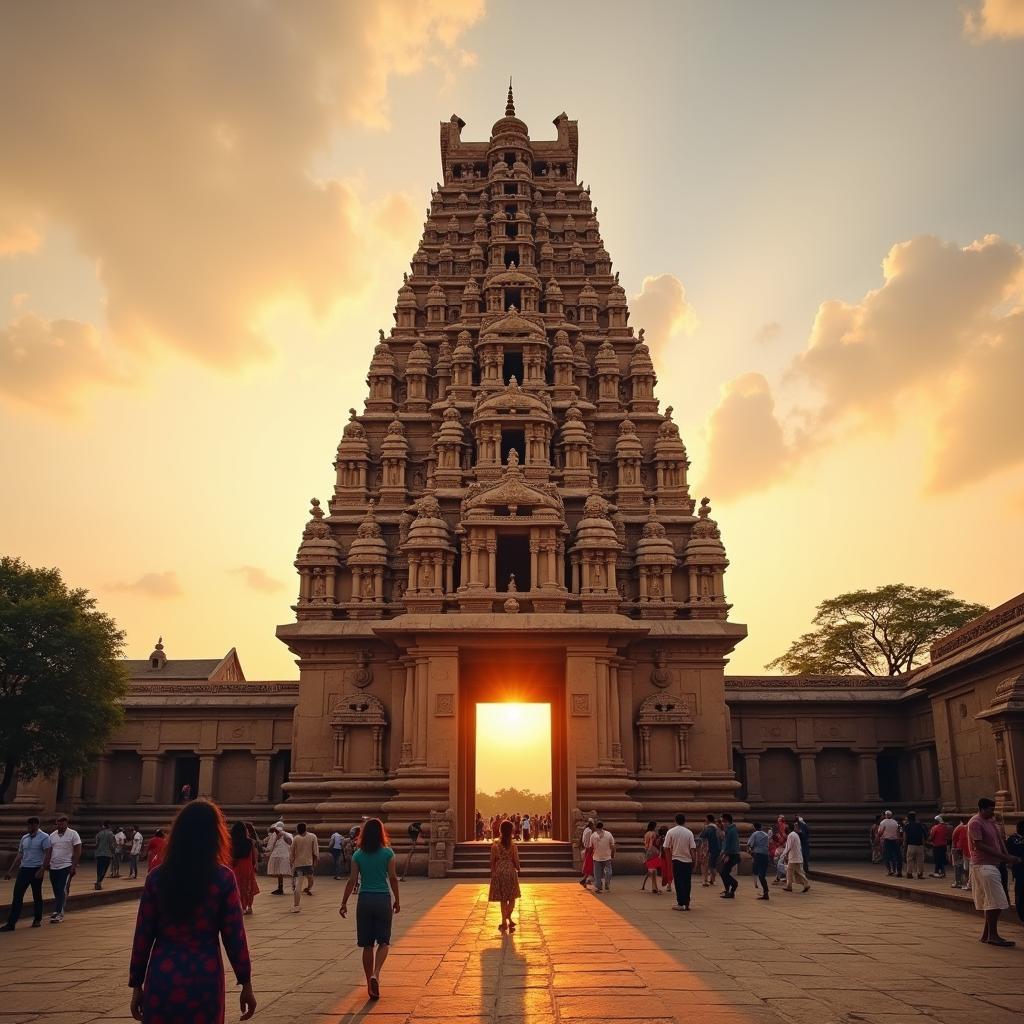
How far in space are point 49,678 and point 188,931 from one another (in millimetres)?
29834

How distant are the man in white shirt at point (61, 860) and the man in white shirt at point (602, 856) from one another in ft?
36.8

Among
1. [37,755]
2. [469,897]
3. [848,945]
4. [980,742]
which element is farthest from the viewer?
[37,755]

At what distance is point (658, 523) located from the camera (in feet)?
118

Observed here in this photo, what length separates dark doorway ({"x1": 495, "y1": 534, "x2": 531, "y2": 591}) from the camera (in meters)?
35.4

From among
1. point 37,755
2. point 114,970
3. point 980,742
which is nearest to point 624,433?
point 980,742

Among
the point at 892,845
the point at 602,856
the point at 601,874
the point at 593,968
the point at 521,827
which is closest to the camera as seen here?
the point at 593,968

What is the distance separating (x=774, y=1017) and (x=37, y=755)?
29.3 m

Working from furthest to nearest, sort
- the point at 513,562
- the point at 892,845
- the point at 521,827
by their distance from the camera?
the point at 521,827
the point at 513,562
the point at 892,845

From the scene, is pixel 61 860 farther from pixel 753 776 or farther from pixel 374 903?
pixel 753 776

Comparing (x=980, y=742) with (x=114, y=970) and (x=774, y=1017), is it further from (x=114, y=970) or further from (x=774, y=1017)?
(x=114, y=970)

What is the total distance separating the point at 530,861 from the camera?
92.5ft

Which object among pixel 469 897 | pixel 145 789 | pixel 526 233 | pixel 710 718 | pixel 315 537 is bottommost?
pixel 469 897

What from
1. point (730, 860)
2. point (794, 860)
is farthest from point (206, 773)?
point (794, 860)

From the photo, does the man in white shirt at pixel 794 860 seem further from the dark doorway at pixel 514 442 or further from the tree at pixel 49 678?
the tree at pixel 49 678
